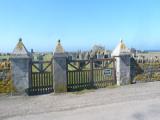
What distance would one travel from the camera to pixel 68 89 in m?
13.4

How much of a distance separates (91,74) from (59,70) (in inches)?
72.1

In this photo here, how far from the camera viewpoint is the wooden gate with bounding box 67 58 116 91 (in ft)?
44.4

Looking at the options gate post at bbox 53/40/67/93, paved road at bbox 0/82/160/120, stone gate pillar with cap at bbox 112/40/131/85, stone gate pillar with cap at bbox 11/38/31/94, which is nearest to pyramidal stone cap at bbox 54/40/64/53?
gate post at bbox 53/40/67/93

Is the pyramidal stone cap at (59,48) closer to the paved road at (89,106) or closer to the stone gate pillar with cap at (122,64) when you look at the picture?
the paved road at (89,106)

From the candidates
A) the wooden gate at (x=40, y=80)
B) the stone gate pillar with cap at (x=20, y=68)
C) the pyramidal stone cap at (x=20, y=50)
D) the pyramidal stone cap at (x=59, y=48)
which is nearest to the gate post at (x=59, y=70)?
the pyramidal stone cap at (x=59, y=48)

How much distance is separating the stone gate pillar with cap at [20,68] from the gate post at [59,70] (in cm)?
118

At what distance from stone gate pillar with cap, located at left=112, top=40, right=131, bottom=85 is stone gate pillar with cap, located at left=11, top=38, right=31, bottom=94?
4690mm

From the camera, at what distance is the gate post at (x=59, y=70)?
12.9 metres

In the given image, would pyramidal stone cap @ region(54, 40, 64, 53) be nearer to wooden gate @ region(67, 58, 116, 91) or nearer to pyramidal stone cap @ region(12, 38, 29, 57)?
wooden gate @ region(67, 58, 116, 91)

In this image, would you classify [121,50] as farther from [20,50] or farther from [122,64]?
[20,50]

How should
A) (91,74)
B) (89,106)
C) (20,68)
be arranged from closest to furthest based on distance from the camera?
(89,106), (20,68), (91,74)

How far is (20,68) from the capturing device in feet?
40.5

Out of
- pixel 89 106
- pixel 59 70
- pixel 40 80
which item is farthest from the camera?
pixel 59 70

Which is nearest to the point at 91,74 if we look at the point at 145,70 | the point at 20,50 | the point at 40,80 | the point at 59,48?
the point at 59,48
